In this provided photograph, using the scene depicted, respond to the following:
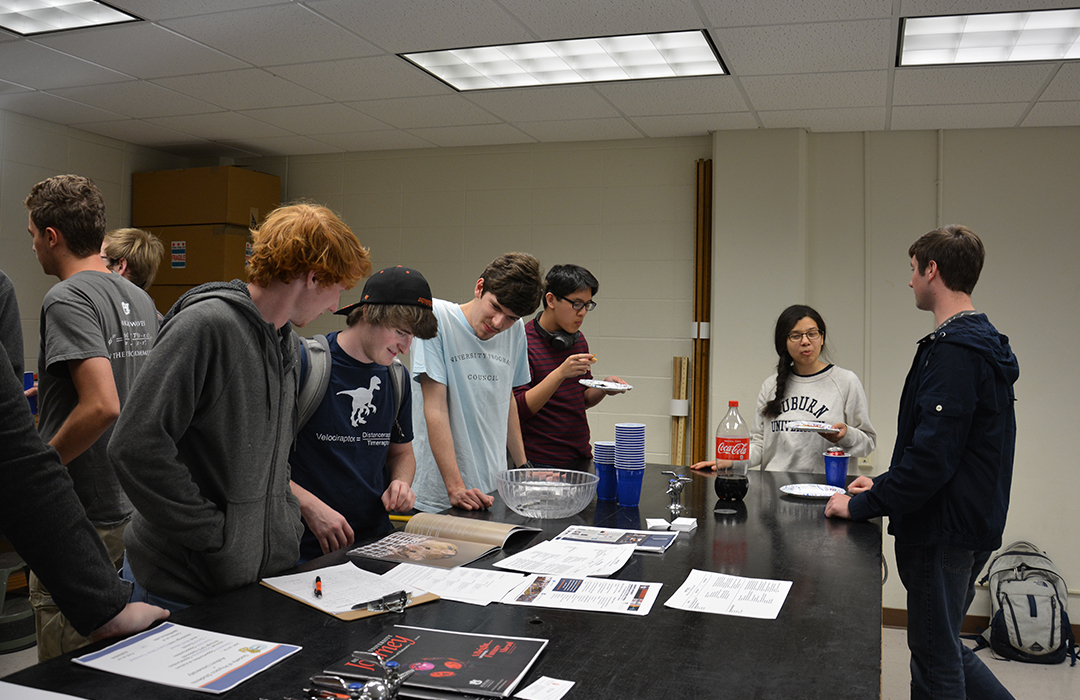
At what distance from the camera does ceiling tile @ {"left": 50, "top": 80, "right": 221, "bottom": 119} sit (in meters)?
4.15

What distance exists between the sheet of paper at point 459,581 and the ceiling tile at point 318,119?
3.44m

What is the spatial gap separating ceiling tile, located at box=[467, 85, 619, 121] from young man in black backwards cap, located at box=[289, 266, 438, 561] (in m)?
2.47

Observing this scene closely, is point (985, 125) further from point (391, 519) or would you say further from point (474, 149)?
point (391, 519)

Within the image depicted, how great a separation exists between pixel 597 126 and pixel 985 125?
7.04 ft

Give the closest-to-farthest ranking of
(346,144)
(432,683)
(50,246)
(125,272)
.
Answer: (432,683)
(50,246)
(125,272)
(346,144)

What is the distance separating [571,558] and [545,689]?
0.65m

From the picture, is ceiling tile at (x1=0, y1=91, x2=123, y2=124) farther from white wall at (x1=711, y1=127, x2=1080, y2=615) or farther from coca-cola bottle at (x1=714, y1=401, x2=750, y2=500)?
coca-cola bottle at (x1=714, y1=401, x2=750, y2=500)

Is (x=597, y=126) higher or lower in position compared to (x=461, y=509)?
higher

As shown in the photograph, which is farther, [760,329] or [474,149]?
[474,149]

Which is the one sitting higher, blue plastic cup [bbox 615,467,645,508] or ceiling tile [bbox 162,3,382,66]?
ceiling tile [bbox 162,3,382,66]

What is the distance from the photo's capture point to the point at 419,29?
3.27 metres

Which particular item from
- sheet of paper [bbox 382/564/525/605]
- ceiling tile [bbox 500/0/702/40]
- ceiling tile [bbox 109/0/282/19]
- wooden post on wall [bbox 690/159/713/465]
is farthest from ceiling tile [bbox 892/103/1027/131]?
sheet of paper [bbox 382/564/525/605]

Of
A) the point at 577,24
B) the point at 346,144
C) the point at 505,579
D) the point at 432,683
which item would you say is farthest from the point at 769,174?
the point at 432,683

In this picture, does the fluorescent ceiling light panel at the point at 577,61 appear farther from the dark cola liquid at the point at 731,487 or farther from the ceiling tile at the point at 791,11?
the dark cola liquid at the point at 731,487
